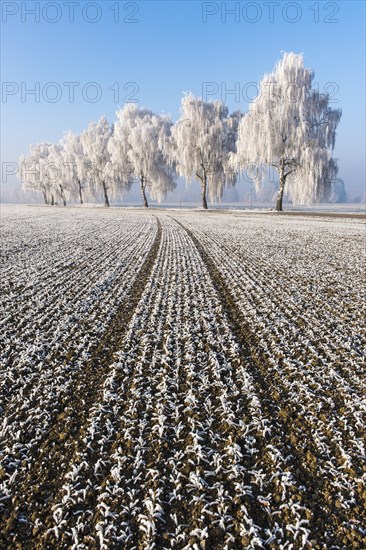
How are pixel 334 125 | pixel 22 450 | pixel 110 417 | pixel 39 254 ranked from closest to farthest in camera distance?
pixel 22 450 < pixel 110 417 < pixel 39 254 < pixel 334 125

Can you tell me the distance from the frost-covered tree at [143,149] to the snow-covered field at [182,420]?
1732 inches

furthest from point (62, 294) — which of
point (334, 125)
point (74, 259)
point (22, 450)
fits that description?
point (334, 125)

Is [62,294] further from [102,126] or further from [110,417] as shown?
[102,126]

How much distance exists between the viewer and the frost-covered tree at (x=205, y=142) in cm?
4156

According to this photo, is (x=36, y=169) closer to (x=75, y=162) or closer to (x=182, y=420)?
(x=75, y=162)

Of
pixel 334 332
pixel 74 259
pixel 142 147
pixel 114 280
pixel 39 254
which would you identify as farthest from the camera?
pixel 142 147

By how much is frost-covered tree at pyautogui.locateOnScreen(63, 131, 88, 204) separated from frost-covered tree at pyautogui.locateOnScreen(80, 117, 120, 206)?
3.65ft

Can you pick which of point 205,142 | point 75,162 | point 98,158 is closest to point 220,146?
point 205,142

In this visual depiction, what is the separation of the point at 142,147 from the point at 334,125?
85.7 feet

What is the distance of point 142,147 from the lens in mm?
48406

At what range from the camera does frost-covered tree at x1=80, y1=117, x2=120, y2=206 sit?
5614 cm

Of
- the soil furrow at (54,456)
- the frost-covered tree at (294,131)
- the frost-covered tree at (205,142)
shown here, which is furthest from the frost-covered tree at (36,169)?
the soil furrow at (54,456)

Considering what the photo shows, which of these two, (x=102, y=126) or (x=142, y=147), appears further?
(x=102, y=126)

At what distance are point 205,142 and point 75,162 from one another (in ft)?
104
